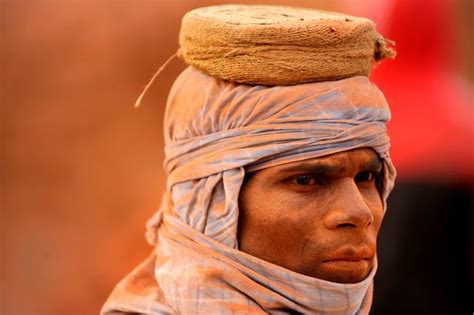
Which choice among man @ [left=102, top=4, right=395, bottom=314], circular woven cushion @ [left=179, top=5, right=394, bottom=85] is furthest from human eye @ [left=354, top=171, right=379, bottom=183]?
circular woven cushion @ [left=179, top=5, right=394, bottom=85]

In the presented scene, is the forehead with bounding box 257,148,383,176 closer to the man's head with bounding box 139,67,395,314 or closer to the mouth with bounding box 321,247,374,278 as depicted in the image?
the man's head with bounding box 139,67,395,314

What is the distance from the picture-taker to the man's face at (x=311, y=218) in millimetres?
2348

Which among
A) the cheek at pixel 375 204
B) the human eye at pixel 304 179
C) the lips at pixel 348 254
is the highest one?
the human eye at pixel 304 179

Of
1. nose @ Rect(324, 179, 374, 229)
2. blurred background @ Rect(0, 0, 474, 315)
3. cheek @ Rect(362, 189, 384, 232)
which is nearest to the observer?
nose @ Rect(324, 179, 374, 229)

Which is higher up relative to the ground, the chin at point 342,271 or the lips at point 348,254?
the lips at point 348,254

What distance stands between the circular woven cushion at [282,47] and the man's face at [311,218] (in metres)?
0.20

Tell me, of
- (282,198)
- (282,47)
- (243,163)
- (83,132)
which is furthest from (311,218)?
(83,132)

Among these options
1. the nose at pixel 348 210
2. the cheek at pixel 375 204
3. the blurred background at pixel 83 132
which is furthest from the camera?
the blurred background at pixel 83 132

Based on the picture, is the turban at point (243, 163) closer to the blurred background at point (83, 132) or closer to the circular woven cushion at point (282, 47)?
the circular woven cushion at point (282, 47)

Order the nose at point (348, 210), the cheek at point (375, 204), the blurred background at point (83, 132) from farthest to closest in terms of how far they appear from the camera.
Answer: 1. the blurred background at point (83, 132)
2. the cheek at point (375, 204)
3. the nose at point (348, 210)

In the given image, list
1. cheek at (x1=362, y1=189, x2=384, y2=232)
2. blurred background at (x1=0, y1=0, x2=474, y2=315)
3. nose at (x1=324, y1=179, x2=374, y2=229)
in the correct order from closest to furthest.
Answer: nose at (x1=324, y1=179, x2=374, y2=229) → cheek at (x1=362, y1=189, x2=384, y2=232) → blurred background at (x1=0, y1=0, x2=474, y2=315)

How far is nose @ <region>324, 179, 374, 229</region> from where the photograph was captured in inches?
92.1

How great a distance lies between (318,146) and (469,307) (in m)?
1.87

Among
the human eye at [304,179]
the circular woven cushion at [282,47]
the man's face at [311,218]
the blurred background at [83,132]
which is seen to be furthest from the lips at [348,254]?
the blurred background at [83,132]
